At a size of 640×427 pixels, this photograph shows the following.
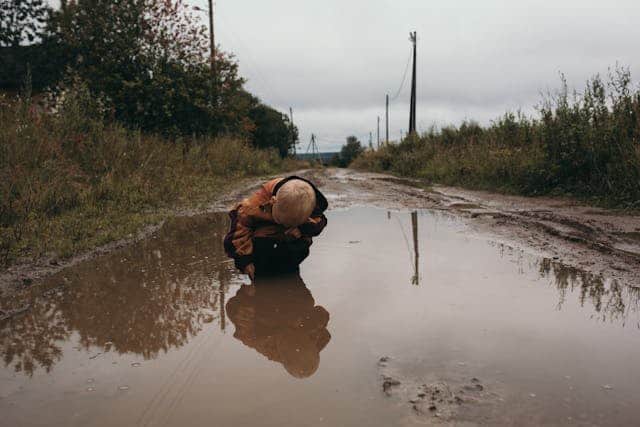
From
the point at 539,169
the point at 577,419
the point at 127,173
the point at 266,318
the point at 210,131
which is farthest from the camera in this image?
the point at 210,131

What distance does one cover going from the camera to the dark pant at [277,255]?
11.4ft

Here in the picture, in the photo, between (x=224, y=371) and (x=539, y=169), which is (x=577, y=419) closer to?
(x=224, y=371)

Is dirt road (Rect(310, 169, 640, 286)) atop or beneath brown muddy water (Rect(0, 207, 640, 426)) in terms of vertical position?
atop

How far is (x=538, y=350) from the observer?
229cm

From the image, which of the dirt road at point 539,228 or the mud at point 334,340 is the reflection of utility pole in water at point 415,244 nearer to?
the mud at point 334,340

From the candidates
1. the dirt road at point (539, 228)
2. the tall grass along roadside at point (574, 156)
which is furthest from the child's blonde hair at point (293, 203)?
the tall grass along roadside at point (574, 156)

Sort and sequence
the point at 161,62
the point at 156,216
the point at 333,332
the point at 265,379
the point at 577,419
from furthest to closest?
the point at 161,62 < the point at 156,216 < the point at 333,332 < the point at 265,379 < the point at 577,419

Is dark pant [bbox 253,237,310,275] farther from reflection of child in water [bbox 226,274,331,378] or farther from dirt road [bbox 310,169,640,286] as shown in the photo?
Result: dirt road [bbox 310,169,640,286]

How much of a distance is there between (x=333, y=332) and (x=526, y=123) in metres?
11.3

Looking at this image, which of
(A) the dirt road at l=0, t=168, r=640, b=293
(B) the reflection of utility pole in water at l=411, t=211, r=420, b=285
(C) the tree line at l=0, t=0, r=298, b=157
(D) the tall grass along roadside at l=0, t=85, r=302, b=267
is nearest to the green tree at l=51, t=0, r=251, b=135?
(C) the tree line at l=0, t=0, r=298, b=157

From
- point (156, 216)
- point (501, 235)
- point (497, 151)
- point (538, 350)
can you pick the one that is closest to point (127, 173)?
point (156, 216)

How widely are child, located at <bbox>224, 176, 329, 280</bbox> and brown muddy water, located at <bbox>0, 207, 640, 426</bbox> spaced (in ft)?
0.58

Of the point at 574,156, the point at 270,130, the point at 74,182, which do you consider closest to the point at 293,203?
the point at 74,182

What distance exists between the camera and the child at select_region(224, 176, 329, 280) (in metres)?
3.20
